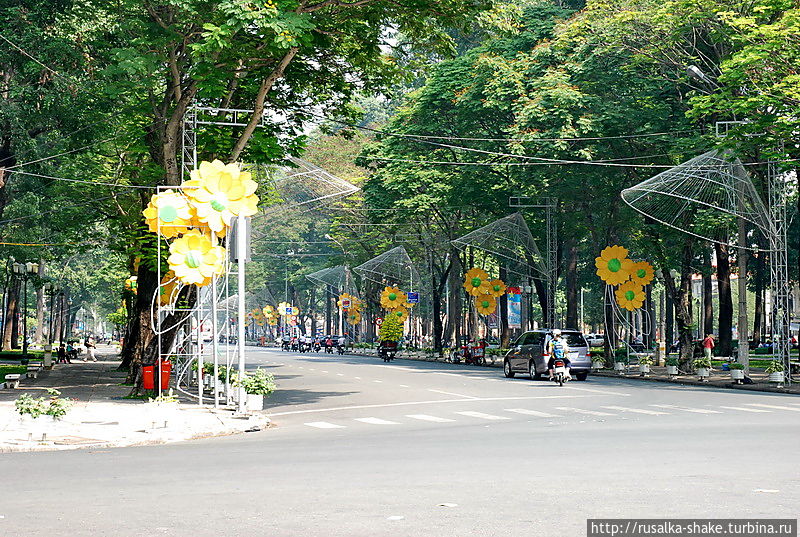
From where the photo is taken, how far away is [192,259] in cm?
2320

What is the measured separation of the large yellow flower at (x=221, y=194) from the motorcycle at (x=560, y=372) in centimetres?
1569

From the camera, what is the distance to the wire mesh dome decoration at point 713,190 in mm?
34906

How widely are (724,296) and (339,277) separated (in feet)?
157

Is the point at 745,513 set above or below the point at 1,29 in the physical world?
below

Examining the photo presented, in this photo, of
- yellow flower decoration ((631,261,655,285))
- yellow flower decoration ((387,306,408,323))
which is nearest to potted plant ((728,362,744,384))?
yellow flower decoration ((631,261,655,285))

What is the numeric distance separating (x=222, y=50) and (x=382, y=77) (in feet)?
23.3

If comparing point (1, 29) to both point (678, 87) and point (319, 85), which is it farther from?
point (678, 87)

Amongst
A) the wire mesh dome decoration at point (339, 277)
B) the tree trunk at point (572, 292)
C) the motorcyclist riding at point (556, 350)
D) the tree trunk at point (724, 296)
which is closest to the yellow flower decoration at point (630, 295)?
the tree trunk at point (724, 296)

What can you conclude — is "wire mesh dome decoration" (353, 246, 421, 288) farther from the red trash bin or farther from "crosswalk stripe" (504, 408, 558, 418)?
"crosswalk stripe" (504, 408, 558, 418)

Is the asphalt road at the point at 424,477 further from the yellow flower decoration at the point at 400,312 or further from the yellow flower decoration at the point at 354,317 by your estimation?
the yellow flower decoration at the point at 354,317

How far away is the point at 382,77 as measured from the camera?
3077 centimetres

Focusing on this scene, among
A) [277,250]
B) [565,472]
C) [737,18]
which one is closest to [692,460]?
[565,472]

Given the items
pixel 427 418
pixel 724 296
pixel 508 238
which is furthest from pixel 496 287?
pixel 427 418

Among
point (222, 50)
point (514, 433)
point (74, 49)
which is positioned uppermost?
point (74, 49)
